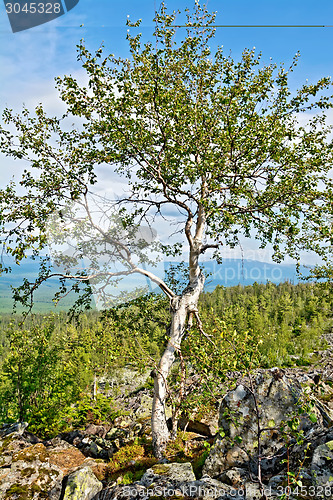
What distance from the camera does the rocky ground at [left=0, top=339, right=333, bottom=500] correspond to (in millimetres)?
4973

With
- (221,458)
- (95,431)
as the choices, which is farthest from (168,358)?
(95,431)

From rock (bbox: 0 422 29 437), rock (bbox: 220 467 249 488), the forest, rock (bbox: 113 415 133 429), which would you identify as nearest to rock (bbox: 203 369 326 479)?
rock (bbox: 220 467 249 488)

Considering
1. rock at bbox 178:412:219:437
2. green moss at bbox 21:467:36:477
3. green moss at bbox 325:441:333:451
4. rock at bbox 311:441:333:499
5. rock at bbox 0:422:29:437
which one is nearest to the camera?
rock at bbox 311:441:333:499

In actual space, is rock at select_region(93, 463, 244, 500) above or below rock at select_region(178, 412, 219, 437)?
above

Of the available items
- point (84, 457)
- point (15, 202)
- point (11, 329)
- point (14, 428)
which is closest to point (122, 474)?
point (84, 457)

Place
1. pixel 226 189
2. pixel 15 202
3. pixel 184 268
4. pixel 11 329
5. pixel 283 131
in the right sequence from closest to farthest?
pixel 15 202 < pixel 283 131 < pixel 226 189 < pixel 184 268 < pixel 11 329

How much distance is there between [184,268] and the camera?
52.8ft

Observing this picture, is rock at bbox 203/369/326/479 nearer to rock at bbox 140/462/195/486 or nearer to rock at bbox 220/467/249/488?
rock at bbox 220/467/249/488

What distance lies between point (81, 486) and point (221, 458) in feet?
14.1

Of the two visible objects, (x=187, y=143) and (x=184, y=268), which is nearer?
(x=187, y=143)

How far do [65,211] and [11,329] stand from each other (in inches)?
475

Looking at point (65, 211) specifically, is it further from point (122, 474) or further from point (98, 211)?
point (122, 474)

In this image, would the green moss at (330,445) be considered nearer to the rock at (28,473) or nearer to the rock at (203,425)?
the rock at (28,473)

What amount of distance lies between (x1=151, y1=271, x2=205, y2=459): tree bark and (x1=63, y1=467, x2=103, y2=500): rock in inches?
122
